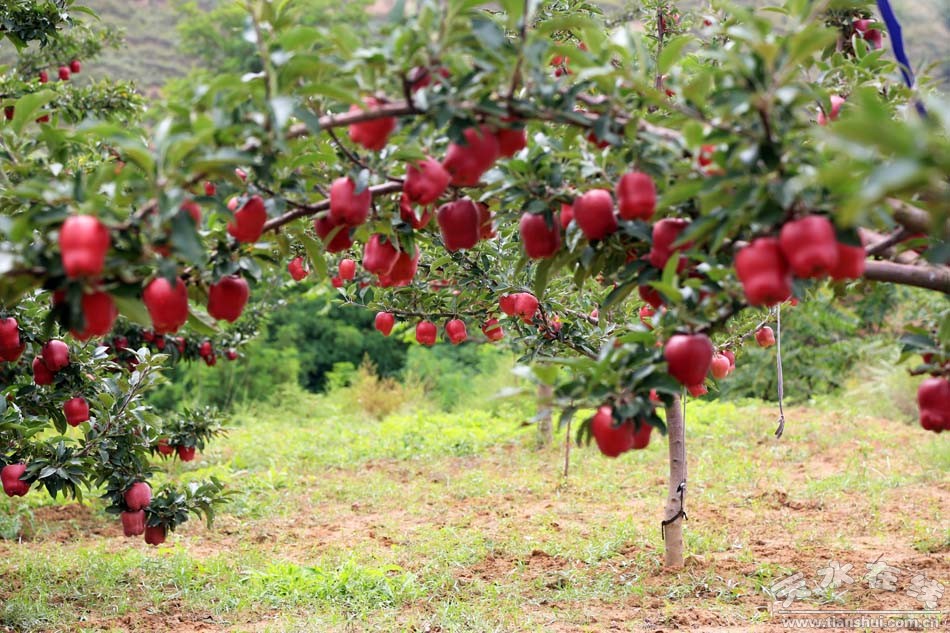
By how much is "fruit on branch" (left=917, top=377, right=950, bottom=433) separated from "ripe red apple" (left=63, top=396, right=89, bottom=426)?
2.42 m

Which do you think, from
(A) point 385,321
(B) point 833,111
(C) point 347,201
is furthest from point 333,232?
(A) point 385,321

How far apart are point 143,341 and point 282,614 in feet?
7.39

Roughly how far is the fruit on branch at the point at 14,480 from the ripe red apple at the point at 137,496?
13.6 inches

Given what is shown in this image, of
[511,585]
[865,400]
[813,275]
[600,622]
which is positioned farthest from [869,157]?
[865,400]

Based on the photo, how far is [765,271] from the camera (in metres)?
1.26

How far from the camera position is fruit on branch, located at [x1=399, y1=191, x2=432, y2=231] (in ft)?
5.58

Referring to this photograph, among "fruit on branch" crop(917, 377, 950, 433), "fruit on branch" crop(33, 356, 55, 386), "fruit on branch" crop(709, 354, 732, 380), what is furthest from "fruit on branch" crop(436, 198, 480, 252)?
"fruit on branch" crop(33, 356, 55, 386)

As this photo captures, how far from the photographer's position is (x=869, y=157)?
43.6 inches

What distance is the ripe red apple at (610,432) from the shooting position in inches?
55.0

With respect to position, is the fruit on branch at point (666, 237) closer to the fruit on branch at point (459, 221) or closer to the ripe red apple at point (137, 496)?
the fruit on branch at point (459, 221)

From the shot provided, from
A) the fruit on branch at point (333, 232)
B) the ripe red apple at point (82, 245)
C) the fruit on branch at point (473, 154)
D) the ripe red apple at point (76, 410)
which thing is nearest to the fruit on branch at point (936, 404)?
the fruit on branch at point (473, 154)

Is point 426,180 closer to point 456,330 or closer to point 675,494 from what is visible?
point 456,330

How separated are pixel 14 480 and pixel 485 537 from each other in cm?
195

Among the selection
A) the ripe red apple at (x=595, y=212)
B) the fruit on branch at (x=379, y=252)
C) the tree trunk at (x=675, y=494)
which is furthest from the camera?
the tree trunk at (x=675, y=494)
